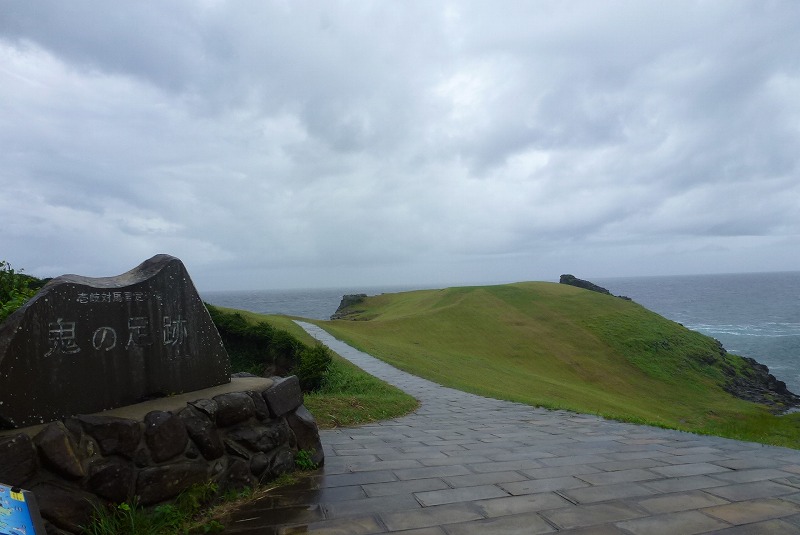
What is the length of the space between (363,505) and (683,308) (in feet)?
397

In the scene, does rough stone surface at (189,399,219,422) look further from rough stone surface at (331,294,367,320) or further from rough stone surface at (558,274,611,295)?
rough stone surface at (558,274,611,295)

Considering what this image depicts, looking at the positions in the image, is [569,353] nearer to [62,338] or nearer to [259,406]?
[259,406]

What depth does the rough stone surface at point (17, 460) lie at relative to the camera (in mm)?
3512

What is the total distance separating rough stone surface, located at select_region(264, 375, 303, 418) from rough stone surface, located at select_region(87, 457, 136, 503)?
1760 millimetres

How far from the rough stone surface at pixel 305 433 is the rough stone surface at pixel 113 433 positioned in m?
2.13

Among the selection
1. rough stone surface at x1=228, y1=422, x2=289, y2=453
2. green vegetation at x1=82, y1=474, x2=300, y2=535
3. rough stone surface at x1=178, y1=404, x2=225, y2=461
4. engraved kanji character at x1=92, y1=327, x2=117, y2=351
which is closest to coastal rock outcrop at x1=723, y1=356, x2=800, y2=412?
rough stone surface at x1=228, y1=422, x2=289, y2=453

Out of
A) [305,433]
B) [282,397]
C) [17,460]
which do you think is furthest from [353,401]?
[17,460]

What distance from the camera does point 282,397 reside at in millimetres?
6012

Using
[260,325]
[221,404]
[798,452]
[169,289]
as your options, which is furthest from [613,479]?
[260,325]

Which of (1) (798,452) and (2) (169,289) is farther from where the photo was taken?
(1) (798,452)

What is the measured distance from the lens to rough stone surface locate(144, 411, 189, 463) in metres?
4.45

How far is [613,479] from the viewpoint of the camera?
584 cm

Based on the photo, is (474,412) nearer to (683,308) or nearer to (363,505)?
(363,505)

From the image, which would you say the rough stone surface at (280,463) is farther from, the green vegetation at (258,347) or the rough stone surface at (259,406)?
the green vegetation at (258,347)
